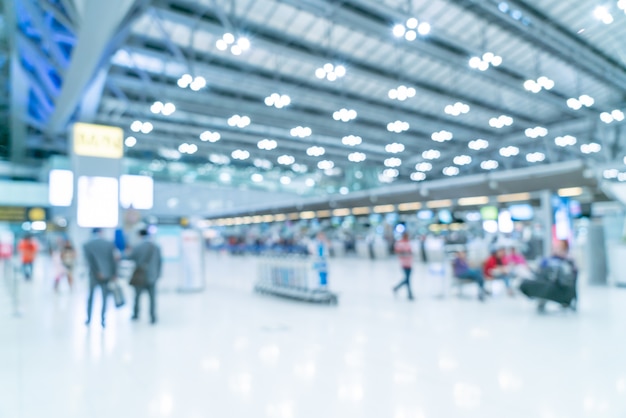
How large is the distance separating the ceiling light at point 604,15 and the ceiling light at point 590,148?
2955cm

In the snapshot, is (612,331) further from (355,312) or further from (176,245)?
(176,245)

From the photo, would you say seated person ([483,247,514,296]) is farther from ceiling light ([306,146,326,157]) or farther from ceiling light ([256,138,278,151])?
ceiling light ([306,146,326,157])

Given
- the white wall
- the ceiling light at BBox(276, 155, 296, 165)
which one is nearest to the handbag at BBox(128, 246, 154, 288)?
the white wall

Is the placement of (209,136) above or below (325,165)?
above

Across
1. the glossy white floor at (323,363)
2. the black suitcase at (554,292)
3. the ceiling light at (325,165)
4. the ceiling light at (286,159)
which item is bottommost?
the glossy white floor at (323,363)

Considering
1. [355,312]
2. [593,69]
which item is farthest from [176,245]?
[593,69]

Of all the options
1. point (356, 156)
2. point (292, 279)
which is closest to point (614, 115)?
point (356, 156)

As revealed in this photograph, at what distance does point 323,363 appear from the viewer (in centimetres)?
483

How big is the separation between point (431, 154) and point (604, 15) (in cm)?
3117

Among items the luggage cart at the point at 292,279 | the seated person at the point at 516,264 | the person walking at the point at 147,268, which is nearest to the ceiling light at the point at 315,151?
the luggage cart at the point at 292,279

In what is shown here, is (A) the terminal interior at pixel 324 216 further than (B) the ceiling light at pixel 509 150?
No

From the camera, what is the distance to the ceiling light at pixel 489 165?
43.1m

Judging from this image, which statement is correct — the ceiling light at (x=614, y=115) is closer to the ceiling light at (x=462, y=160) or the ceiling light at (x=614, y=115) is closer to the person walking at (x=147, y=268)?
the ceiling light at (x=462, y=160)

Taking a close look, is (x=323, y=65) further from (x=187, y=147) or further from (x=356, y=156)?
(x=356, y=156)
